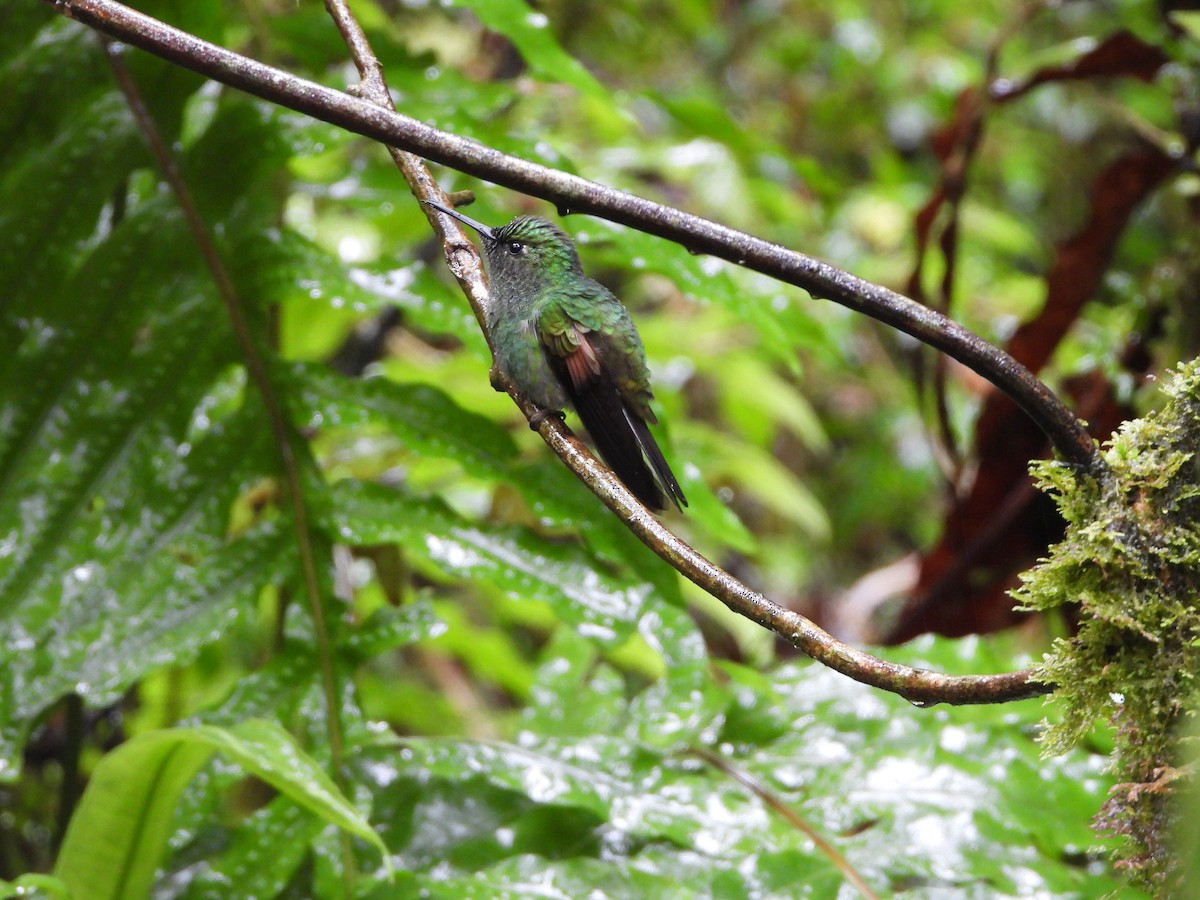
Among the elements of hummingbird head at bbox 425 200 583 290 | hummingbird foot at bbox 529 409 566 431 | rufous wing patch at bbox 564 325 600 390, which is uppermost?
hummingbird head at bbox 425 200 583 290

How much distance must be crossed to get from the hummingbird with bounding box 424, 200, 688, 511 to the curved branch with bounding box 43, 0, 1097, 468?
0.34 metres

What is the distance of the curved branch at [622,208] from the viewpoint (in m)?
0.98

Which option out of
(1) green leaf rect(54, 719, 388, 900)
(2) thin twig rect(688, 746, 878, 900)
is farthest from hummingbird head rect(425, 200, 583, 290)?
(2) thin twig rect(688, 746, 878, 900)

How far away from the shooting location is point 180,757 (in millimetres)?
1410

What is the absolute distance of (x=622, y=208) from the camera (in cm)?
99

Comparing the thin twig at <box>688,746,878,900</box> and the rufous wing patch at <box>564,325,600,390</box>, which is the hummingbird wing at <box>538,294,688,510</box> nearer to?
the rufous wing patch at <box>564,325,600,390</box>

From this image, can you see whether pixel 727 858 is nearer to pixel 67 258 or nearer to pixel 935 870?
pixel 935 870

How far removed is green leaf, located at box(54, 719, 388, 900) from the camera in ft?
4.28

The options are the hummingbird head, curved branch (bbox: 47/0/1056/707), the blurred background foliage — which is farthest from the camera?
the blurred background foliage

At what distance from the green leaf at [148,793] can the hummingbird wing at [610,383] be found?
0.58 m

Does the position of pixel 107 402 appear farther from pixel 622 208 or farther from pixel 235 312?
pixel 622 208

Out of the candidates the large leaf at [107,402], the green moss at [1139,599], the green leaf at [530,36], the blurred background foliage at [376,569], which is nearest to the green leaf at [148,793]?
the blurred background foliage at [376,569]

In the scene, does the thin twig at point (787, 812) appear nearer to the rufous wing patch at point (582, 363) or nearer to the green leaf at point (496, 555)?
the green leaf at point (496, 555)

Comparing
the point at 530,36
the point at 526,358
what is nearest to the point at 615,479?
the point at 526,358
